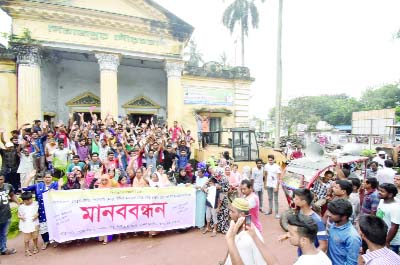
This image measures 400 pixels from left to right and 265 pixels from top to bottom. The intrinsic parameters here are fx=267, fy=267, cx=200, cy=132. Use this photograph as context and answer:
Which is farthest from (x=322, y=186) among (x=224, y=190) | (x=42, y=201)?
(x=42, y=201)

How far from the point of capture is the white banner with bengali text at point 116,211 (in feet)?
17.5

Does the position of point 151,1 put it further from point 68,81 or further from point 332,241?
point 332,241

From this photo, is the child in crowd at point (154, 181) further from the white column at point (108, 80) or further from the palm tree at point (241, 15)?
the palm tree at point (241, 15)

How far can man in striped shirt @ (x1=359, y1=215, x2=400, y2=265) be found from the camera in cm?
217

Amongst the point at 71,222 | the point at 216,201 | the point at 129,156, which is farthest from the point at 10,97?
the point at 216,201

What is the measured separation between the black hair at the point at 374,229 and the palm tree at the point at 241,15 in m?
26.3

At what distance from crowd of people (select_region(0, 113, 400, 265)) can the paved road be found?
36 cm

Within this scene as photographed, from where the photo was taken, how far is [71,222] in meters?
5.38

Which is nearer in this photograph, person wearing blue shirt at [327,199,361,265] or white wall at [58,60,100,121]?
person wearing blue shirt at [327,199,361,265]

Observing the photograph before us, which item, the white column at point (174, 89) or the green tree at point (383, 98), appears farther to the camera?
the green tree at point (383, 98)

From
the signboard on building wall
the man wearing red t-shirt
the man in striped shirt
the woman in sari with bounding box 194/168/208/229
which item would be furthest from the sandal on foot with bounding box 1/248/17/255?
the signboard on building wall

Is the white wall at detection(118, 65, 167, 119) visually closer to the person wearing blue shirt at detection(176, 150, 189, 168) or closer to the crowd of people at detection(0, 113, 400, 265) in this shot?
the crowd of people at detection(0, 113, 400, 265)

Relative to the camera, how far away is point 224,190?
6.25 m

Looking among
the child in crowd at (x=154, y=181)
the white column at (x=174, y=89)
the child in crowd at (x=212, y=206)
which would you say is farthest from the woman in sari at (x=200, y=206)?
the white column at (x=174, y=89)
